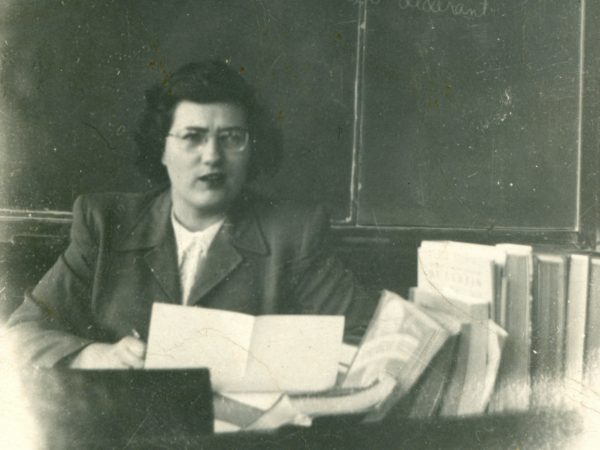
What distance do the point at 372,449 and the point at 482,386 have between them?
247 millimetres

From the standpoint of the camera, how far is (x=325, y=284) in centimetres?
129

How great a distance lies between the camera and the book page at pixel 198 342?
1179mm

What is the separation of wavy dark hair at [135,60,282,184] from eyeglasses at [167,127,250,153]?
2 cm

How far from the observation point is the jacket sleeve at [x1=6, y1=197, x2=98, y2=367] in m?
1.14

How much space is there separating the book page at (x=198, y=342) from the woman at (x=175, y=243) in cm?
2

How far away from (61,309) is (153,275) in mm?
173

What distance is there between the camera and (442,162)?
138 cm

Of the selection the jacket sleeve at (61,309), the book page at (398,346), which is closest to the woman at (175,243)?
the jacket sleeve at (61,309)

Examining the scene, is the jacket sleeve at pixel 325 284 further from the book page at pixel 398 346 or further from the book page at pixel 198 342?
the book page at pixel 198 342

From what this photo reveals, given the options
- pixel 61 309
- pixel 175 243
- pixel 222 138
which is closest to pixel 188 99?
pixel 222 138

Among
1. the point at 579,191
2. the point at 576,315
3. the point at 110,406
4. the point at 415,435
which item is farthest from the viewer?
the point at 579,191

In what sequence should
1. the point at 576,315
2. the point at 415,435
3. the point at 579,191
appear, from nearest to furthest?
the point at 415,435 < the point at 576,315 < the point at 579,191

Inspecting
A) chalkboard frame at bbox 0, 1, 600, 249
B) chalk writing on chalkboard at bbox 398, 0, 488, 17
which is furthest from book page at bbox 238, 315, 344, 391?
chalk writing on chalkboard at bbox 398, 0, 488, 17

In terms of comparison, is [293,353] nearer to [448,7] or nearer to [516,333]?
[516,333]
